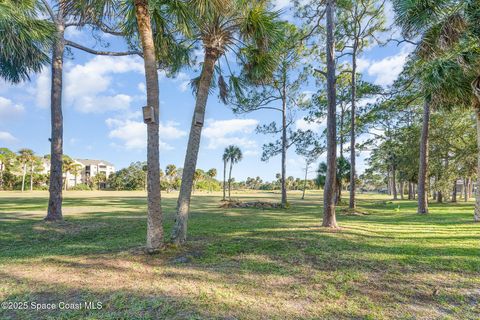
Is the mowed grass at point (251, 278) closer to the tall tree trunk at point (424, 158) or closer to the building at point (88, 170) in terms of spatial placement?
the tall tree trunk at point (424, 158)

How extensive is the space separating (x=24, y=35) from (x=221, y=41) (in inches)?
165

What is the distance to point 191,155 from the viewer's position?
18.4ft

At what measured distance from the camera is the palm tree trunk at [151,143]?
4695 millimetres

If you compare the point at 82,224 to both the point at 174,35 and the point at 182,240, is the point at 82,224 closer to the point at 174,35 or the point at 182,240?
the point at 182,240

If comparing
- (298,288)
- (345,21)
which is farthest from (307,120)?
(298,288)

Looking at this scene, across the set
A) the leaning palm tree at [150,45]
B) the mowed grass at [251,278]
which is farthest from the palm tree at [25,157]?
the leaning palm tree at [150,45]

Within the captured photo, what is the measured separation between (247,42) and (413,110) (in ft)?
60.7

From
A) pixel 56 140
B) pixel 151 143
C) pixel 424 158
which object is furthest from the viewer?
pixel 424 158

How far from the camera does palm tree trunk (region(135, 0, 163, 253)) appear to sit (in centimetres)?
470

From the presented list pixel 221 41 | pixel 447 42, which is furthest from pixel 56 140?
pixel 447 42

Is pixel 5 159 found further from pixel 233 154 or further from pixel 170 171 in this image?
pixel 233 154

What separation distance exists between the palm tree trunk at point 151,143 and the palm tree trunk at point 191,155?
1.91 ft

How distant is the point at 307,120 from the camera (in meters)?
20.3

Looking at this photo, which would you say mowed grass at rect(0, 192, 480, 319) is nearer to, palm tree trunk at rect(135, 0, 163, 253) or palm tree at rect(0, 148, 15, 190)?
palm tree trunk at rect(135, 0, 163, 253)
